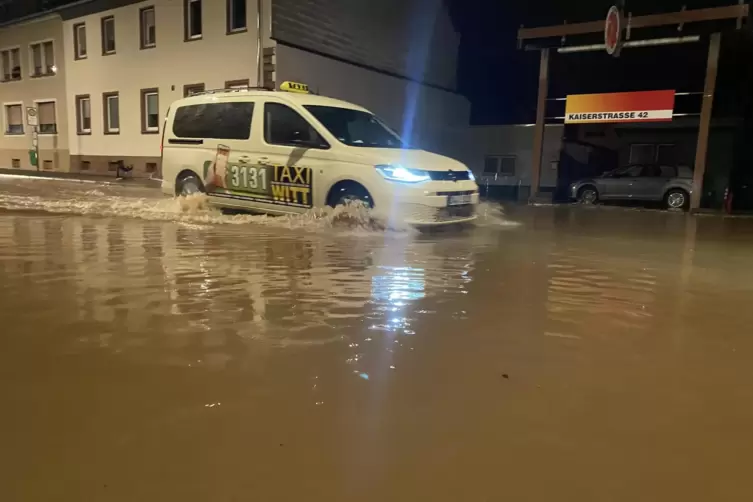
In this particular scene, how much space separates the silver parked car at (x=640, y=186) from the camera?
54.2 ft

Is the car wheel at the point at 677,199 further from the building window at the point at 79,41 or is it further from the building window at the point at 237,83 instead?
the building window at the point at 79,41

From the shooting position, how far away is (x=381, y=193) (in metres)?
7.90

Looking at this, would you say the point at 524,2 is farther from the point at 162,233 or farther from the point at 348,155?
the point at 162,233

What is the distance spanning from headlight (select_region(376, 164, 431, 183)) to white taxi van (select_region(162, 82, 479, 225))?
0.01m

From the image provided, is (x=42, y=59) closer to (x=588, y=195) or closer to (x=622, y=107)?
(x=588, y=195)

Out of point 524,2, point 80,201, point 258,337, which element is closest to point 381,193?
point 258,337

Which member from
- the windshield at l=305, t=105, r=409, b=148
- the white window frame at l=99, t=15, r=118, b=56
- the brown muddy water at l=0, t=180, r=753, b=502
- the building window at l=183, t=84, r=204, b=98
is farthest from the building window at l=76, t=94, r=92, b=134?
the brown muddy water at l=0, t=180, r=753, b=502

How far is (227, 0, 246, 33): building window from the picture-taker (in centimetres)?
1856

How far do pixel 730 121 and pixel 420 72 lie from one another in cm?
1155

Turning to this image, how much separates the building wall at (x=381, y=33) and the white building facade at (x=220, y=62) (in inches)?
1.7

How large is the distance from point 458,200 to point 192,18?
15.8 meters

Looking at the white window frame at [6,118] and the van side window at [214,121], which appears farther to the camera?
the white window frame at [6,118]

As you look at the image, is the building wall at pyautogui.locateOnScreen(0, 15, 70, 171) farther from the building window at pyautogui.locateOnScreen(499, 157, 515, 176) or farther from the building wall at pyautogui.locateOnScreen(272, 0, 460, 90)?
the building window at pyautogui.locateOnScreen(499, 157, 515, 176)

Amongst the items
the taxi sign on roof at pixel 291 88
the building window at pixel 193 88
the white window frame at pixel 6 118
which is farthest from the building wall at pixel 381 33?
the white window frame at pixel 6 118
